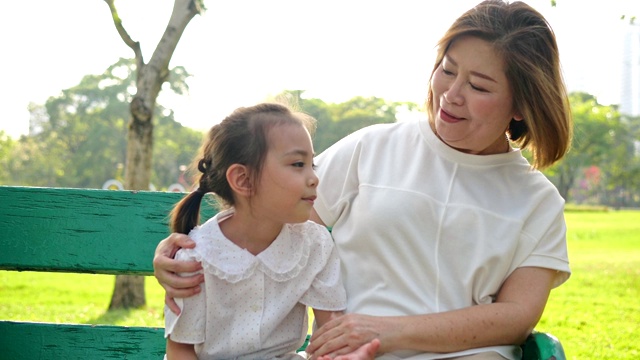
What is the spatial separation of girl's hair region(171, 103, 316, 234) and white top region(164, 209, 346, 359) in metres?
0.08

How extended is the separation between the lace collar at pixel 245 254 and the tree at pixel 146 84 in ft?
16.5

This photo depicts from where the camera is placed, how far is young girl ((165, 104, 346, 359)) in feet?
6.91

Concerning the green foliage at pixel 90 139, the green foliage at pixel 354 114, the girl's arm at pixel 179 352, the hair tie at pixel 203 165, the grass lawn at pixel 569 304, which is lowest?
the green foliage at pixel 90 139

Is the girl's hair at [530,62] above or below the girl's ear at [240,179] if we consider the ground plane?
above

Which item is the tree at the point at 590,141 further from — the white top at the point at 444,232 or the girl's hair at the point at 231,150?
the girl's hair at the point at 231,150

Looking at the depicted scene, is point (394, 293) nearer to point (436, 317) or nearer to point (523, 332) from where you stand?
point (436, 317)

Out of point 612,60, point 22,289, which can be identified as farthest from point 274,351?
point 612,60

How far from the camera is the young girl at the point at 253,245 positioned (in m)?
2.11

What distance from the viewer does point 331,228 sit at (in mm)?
2531

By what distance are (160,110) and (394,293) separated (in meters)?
55.5

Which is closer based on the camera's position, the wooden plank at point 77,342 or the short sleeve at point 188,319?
the short sleeve at point 188,319

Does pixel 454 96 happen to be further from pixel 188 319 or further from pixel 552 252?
pixel 188 319

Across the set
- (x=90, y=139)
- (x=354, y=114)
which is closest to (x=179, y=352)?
(x=354, y=114)

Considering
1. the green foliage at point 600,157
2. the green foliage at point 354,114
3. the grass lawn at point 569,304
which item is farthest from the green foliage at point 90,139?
the grass lawn at point 569,304
